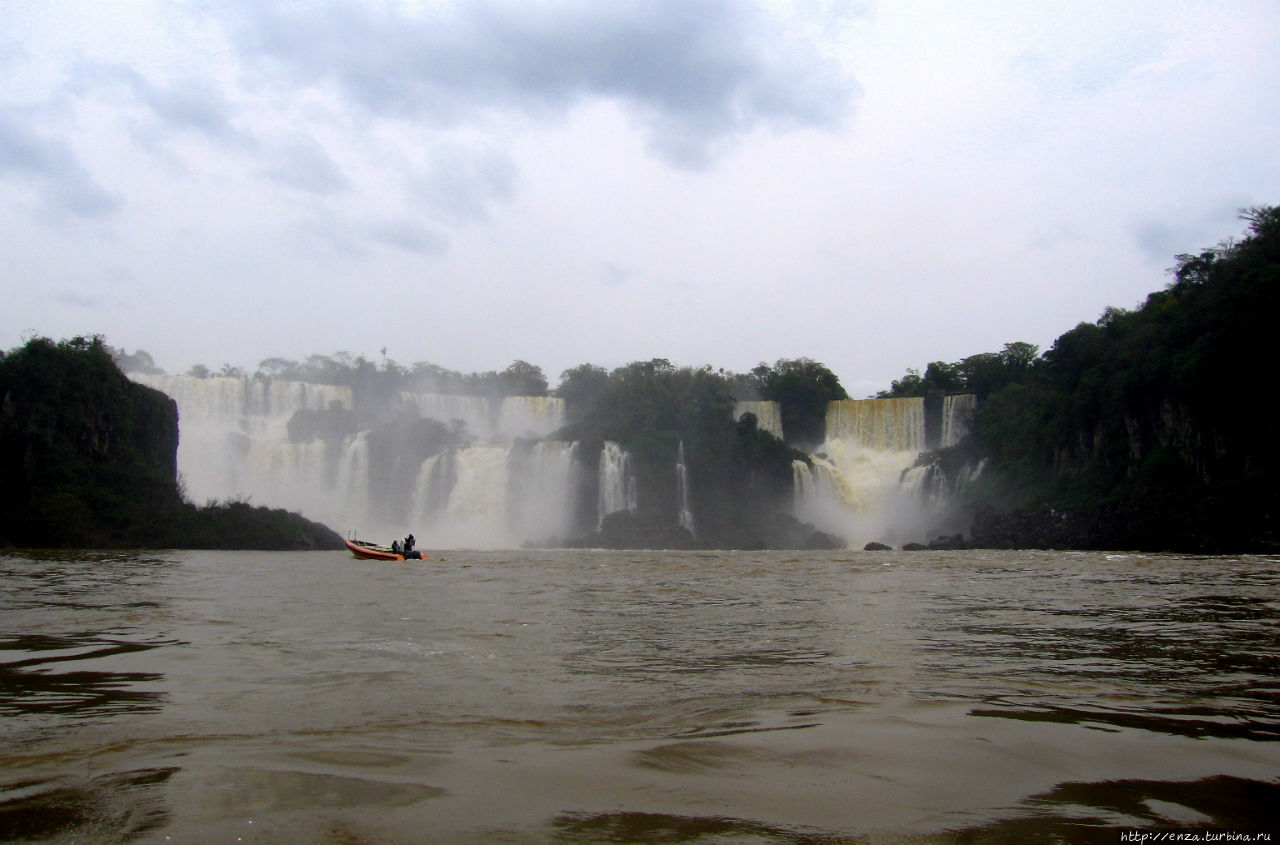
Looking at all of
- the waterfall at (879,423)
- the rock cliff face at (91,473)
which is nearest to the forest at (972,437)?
the rock cliff face at (91,473)

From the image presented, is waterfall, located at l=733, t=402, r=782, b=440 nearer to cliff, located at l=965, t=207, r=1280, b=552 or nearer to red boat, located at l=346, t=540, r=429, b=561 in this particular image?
cliff, located at l=965, t=207, r=1280, b=552

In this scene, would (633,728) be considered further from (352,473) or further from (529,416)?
(529,416)

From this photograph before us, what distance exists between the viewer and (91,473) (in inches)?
1793

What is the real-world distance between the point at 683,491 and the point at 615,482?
714cm

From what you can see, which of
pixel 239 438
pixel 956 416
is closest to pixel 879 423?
pixel 956 416

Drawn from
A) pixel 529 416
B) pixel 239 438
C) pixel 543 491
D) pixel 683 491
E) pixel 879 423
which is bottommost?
pixel 543 491

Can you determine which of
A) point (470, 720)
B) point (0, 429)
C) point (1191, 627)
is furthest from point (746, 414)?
point (470, 720)

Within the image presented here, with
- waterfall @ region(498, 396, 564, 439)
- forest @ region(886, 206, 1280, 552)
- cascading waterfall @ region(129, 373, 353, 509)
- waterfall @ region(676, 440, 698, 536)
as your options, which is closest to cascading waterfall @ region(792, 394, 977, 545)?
forest @ region(886, 206, 1280, 552)

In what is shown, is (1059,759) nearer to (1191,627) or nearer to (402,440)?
(1191,627)

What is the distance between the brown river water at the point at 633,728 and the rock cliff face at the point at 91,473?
35.9 metres

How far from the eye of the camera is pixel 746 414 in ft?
240

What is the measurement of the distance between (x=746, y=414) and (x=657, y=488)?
10.6 meters

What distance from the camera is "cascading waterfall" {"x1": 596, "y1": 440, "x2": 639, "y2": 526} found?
65188 millimetres

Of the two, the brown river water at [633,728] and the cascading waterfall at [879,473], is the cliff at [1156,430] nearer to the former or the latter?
the cascading waterfall at [879,473]
